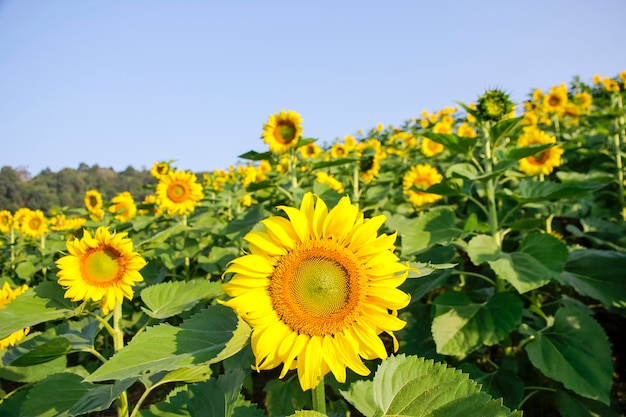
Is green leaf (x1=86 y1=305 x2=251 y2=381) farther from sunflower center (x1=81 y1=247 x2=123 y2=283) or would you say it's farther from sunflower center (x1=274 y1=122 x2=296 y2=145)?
sunflower center (x1=274 y1=122 x2=296 y2=145)

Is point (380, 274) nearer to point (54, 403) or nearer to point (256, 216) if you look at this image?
point (54, 403)

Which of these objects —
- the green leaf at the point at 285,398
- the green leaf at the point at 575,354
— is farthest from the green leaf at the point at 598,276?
the green leaf at the point at 285,398

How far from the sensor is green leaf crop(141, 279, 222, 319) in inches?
66.9

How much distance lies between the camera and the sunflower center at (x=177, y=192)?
5.01m

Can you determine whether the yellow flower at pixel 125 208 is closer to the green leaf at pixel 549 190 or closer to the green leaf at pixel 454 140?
the green leaf at pixel 454 140

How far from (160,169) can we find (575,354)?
4.80 meters

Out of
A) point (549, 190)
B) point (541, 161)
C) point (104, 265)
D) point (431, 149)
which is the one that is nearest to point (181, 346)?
point (104, 265)

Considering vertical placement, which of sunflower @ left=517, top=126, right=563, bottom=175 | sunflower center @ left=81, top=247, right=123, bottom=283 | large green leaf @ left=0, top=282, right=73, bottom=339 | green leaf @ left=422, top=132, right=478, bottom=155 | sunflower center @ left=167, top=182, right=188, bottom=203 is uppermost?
sunflower @ left=517, top=126, right=563, bottom=175

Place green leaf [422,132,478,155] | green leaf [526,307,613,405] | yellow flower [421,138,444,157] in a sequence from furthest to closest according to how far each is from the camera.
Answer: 1. yellow flower [421,138,444,157]
2. green leaf [422,132,478,155]
3. green leaf [526,307,613,405]

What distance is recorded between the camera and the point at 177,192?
5.01m

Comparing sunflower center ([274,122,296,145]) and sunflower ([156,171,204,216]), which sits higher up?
sunflower center ([274,122,296,145])

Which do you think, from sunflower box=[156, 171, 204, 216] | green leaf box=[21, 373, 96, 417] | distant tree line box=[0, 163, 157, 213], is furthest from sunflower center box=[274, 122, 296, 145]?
distant tree line box=[0, 163, 157, 213]

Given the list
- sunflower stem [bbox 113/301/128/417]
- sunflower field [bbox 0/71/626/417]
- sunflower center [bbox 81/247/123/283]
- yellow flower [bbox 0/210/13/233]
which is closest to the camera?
sunflower field [bbox 0/71/626/417]

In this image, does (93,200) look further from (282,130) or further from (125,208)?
(282,130)
